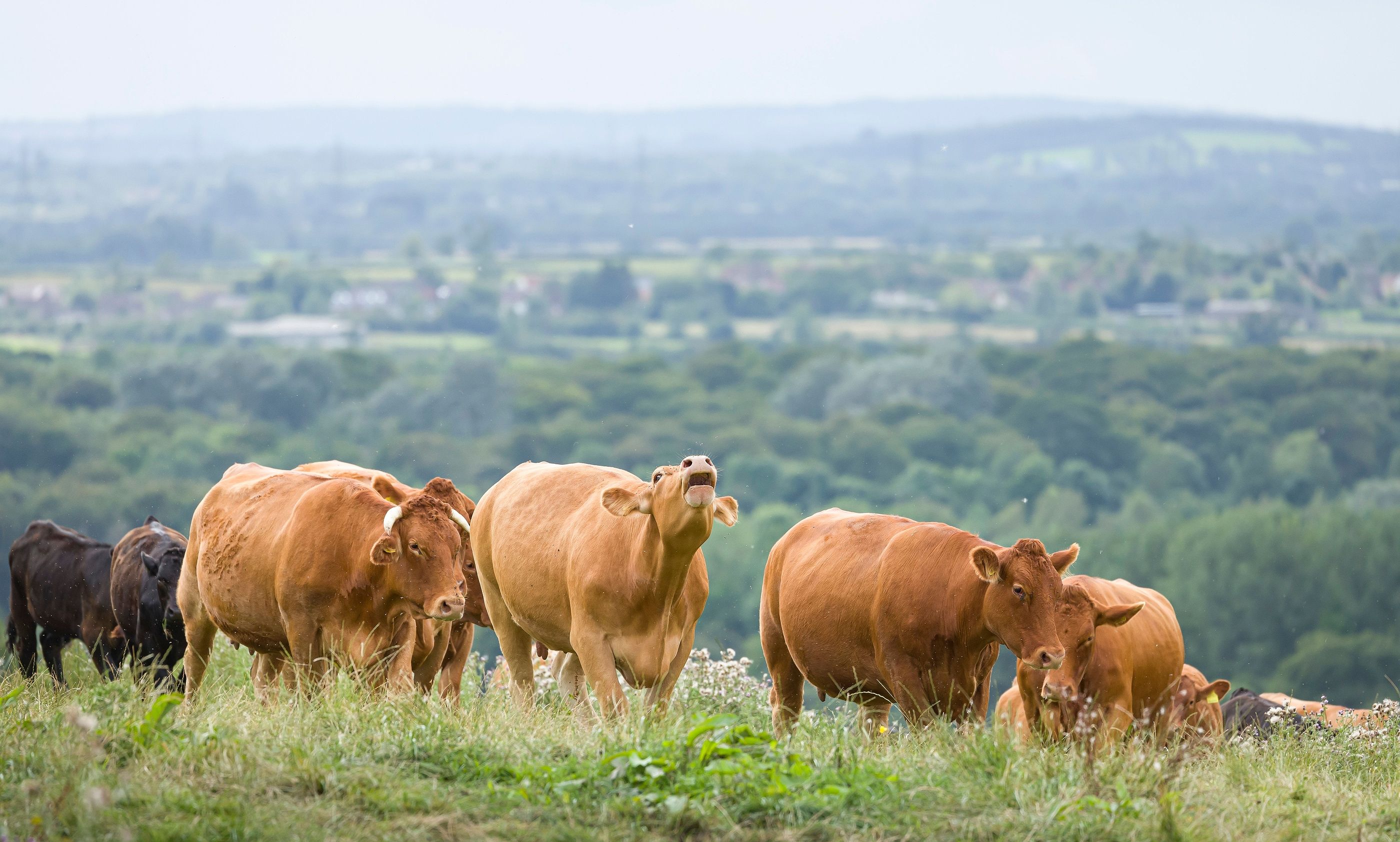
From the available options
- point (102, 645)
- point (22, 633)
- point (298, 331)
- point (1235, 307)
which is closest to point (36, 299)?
point (298, 331)

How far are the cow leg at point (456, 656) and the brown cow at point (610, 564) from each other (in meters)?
0.70

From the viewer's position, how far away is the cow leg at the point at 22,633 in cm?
1193

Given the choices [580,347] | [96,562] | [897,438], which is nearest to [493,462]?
[897,438]

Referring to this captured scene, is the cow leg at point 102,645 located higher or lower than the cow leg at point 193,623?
lower

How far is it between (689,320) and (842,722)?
626 feet

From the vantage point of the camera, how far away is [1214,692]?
408 inches

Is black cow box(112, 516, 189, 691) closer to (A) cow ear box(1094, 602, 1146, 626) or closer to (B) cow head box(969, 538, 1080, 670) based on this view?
(B) cow head box(969, 538, 1080, 670)

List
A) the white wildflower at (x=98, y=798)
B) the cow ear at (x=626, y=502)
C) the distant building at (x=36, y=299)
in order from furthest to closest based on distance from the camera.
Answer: the distant building at (x=36, y=299) → the cow ear at (x=626, y=502) → the white wildflower at (x=98, y=798)

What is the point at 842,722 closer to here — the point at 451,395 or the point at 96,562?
the point at 96,562

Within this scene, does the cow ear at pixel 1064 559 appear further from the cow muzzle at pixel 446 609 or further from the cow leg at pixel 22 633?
the cow leg at pixel 22 633

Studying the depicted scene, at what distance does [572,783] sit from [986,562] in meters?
2.51

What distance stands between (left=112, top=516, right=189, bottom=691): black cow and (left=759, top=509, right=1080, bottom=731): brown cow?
13.1ft

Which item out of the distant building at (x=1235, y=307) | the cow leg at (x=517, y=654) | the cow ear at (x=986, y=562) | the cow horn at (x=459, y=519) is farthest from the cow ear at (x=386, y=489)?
the distant building at (x=1235, y=307)

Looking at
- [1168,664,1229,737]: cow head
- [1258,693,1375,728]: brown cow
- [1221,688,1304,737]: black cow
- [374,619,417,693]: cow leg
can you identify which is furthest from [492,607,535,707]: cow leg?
[1258,693,1375,728]: brown cow
